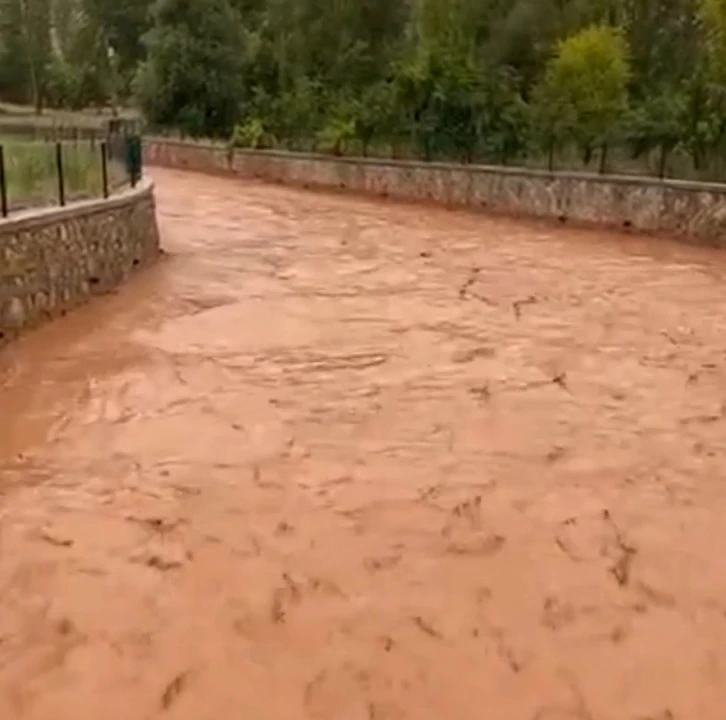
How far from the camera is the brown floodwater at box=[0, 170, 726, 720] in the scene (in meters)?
5.52

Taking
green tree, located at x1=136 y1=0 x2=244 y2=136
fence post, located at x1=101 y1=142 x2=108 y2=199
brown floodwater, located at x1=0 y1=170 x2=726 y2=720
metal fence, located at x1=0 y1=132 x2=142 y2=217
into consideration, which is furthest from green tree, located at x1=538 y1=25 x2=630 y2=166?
green tree, located at x1=136 y1=0 x2=244 y2=136

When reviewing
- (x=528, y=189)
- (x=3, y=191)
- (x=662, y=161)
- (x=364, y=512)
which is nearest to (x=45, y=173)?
(x=3, y=191)

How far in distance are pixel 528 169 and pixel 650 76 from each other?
7.87m

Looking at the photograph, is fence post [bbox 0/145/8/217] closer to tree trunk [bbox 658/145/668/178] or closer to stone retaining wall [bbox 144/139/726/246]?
stone retaining wall [bbox 144/139/726/246]

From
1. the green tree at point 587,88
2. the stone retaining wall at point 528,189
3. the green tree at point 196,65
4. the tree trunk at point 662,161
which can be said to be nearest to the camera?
the stone retaining wall at point 528,189

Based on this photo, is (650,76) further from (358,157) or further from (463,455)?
(463,455)

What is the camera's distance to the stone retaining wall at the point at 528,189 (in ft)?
66.4

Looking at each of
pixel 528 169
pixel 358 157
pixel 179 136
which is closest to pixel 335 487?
pixel 528 169

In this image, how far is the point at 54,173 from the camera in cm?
1410

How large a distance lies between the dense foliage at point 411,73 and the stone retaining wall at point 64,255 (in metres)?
10.5

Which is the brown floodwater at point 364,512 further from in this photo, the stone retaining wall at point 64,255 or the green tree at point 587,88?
the green tree at point 587,88

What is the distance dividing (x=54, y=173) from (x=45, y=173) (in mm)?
213

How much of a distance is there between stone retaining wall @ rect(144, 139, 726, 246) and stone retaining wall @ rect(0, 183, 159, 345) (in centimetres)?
930

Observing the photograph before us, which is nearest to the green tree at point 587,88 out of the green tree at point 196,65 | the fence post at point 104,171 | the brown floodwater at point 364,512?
the brown floodwater at point 364,512
